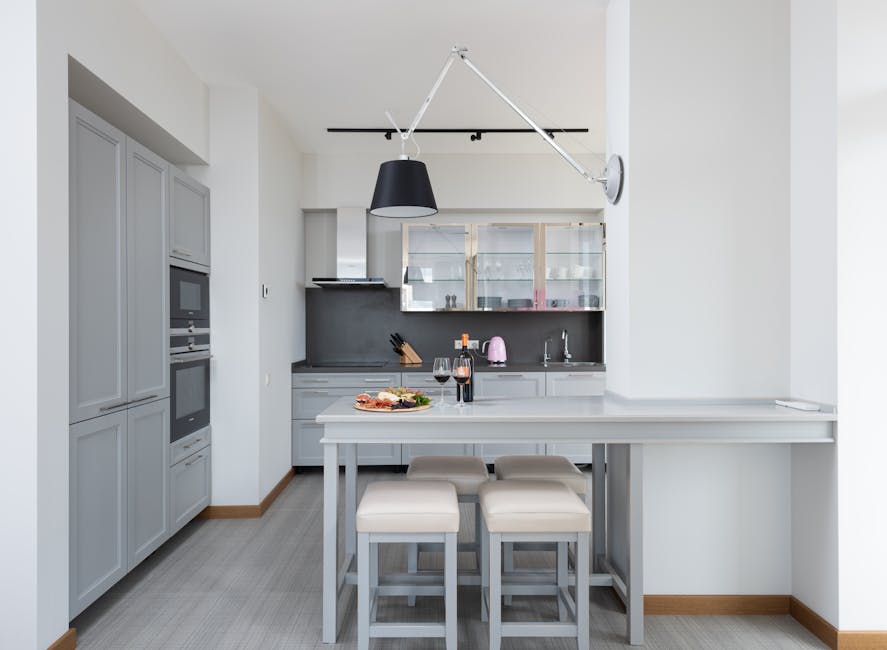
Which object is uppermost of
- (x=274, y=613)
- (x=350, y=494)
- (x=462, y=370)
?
(x=462, y=370)

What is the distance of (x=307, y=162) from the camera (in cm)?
551

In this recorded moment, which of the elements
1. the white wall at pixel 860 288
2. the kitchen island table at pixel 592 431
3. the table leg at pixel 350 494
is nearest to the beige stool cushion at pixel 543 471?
the kitchen island table at pixel 592 431

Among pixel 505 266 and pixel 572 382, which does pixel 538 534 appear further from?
pixel 505 266

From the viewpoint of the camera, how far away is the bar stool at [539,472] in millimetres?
2705

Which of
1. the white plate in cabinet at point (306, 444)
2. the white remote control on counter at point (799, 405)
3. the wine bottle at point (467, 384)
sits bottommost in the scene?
the white plate in cabinet at point (306, 444)

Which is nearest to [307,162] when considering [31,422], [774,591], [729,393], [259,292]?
[259,292]

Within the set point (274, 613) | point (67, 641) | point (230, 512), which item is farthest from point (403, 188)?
point (230, 512)

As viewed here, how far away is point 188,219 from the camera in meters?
3.62

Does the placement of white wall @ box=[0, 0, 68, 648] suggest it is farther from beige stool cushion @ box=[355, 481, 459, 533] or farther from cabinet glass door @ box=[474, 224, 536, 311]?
cabinet glass door @ box=[474, 224, 536, 311]

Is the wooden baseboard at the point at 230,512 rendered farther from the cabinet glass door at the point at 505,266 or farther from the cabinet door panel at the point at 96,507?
the cabinet glass door at the point at 505,266

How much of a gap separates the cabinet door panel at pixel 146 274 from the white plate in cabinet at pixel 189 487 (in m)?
0.52

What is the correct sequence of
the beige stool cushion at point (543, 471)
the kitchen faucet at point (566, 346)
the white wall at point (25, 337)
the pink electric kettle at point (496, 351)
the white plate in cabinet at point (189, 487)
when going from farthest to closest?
the kitchen faucet at point (566, 346) < the pink electric kettle at point (496, 351) < the white plate in cabinet at point (189, 487) < the beige stool cushion at point (543, 471) < the white wall at point (25, 337)

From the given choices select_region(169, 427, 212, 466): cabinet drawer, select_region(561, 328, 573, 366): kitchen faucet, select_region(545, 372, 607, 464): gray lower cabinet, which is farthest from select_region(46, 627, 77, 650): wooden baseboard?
select_region(561, 328, 573, 366): kitchen faucet

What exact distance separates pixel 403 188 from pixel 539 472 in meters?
1.44
